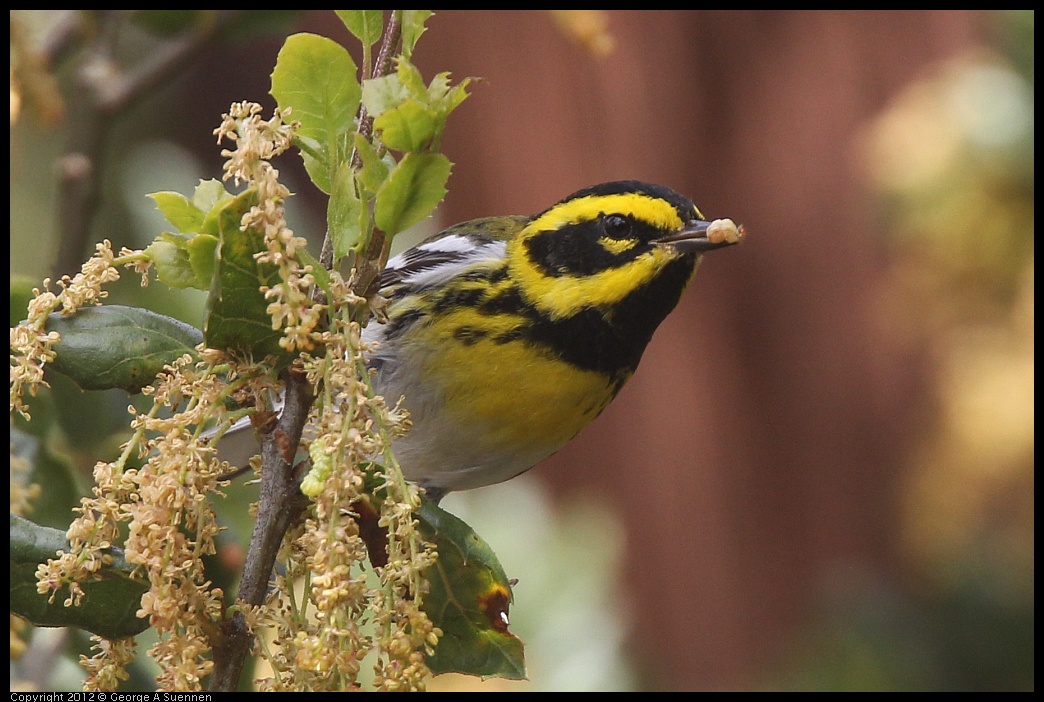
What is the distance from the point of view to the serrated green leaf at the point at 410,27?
0.74 metres

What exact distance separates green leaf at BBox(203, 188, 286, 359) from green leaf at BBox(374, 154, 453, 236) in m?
0.08

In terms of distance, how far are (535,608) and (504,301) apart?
2.34ft

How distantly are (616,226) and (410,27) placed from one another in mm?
839

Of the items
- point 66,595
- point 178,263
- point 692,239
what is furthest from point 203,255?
point 692,239

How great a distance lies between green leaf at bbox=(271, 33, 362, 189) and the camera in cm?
74

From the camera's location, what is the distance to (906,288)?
9.61 ft

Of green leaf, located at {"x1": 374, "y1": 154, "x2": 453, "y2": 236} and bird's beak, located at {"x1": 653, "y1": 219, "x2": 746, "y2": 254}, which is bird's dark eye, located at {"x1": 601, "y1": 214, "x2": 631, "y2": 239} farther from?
green leaf, located at {"x1": 374, "y1": 154, "x2": 453, "y2": 236}

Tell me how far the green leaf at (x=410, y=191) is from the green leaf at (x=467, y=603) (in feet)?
0.74

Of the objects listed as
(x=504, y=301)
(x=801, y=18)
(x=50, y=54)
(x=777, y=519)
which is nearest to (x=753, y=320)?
(x=777, y=519)

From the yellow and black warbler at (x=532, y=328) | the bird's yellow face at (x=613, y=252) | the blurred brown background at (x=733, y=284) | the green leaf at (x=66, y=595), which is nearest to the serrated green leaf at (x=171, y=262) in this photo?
the green leaf at (x=66, y=595)

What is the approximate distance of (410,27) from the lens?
29.2 inches

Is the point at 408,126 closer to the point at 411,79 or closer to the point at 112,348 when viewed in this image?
the point at 411,79

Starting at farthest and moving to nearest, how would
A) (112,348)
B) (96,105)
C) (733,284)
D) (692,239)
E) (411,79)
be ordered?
(733,284)
(692,239)
(96,105)
(112,348)
(411,79)

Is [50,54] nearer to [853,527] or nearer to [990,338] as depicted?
[990,338]
